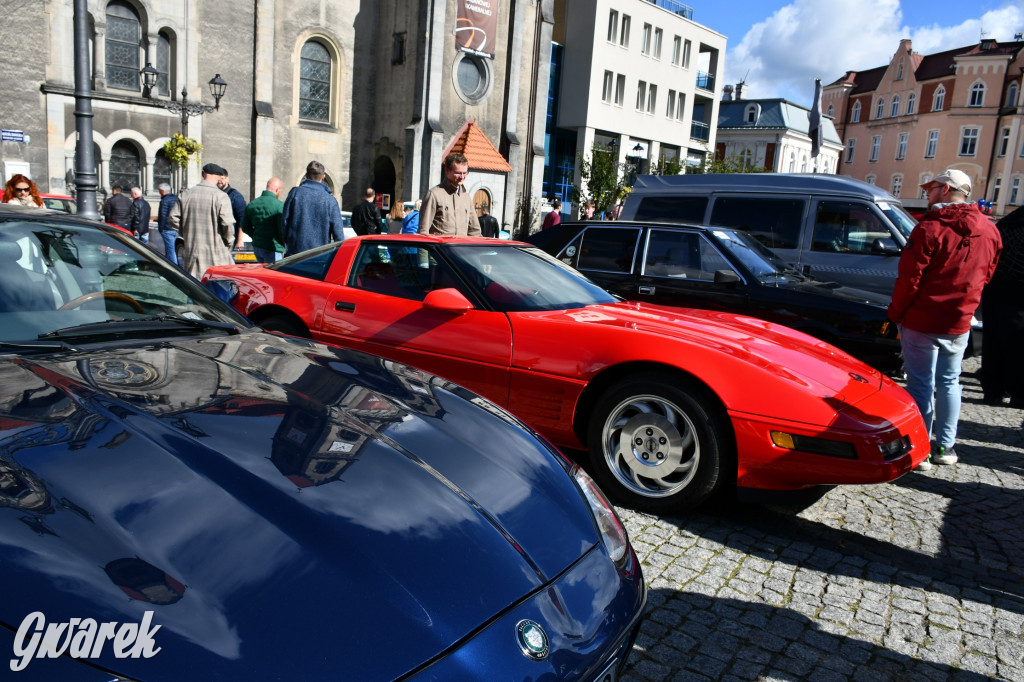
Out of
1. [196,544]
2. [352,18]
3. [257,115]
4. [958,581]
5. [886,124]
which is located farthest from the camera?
[886,124]

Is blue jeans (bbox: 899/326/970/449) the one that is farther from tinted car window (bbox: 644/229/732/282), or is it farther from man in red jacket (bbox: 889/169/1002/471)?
tinted car window (bbox: 644/229/732/282)

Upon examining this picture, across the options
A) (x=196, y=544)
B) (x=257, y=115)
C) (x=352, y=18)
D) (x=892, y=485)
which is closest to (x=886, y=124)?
(x=352, y=18)

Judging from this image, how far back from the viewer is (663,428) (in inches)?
150

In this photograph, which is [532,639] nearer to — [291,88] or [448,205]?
[448,205]

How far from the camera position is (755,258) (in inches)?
263

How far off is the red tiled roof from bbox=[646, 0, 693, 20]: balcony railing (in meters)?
19.1

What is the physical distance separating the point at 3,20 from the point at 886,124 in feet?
204

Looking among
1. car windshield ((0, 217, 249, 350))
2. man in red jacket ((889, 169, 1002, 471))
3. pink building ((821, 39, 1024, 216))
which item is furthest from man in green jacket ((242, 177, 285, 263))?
pink building ((821, 39, 1024, 216))

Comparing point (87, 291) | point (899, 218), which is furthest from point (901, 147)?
point (87, 291)

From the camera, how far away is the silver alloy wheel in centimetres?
381

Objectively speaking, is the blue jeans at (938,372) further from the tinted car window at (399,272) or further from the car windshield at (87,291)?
the car windshield at (87,291)

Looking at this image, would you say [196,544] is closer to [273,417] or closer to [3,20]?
[273,417]

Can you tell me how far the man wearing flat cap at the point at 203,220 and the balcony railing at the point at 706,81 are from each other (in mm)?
46646

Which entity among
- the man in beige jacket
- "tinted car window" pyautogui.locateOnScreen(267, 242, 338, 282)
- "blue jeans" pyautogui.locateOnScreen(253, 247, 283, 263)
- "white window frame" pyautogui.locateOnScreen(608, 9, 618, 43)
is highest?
"white window frame" pyautogui.locateOnScreen(608, 9, 618, 43)
